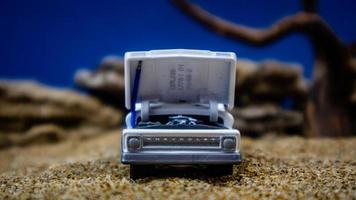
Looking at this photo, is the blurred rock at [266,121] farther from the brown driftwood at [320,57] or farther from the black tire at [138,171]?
the black tire at [138,171]

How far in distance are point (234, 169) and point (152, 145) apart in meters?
1.14

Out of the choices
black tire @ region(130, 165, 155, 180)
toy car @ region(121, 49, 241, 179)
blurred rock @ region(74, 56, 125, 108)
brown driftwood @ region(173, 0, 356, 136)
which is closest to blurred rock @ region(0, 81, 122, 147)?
blurred rock @ region(74, 56, 125, 108)

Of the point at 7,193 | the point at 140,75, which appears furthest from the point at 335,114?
the point at 7,193

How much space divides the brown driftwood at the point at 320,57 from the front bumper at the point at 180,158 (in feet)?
15.0

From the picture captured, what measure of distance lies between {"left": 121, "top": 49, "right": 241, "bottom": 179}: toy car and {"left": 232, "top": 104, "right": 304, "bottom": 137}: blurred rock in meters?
5.57

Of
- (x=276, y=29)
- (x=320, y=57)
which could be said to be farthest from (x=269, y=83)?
(x=276, y=29)

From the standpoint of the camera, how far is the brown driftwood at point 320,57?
26.7 ft

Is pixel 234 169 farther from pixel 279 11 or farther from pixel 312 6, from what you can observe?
pixel 279 11

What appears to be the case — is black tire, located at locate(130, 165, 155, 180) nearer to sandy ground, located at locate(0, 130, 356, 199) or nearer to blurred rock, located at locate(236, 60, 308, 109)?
sandy ground, located at locate(0, 130, 356, 199)

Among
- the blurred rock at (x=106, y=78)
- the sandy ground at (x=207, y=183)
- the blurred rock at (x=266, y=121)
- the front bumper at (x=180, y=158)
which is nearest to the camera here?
the sandy ground at (x=207, y=183)

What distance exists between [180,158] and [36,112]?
671cm

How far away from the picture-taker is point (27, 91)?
9.88 meters

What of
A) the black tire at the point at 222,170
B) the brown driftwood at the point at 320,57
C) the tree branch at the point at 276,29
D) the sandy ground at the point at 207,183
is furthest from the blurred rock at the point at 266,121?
the black tire at the point at 222,170

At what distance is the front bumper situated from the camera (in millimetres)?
4020
